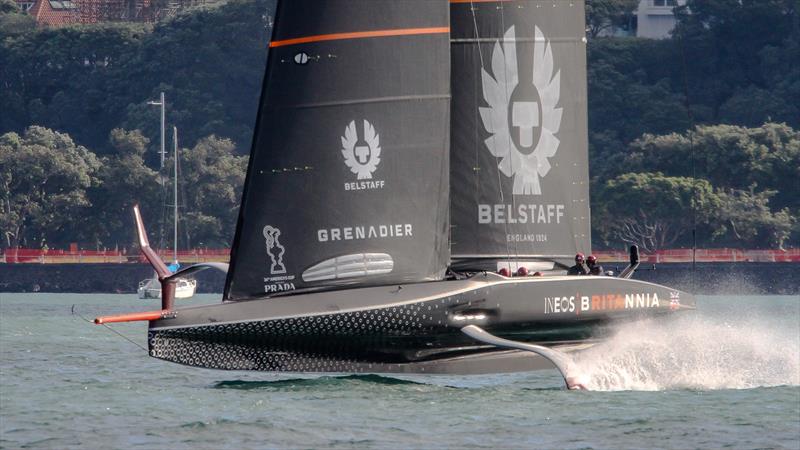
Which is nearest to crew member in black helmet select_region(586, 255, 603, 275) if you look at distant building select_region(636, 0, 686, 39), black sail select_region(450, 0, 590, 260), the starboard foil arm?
black sail select_region(450, 0, 590, 260)

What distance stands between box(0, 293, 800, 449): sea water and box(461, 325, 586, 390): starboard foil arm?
210 mm

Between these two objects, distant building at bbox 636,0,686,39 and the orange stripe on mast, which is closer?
the orange stripe on mast

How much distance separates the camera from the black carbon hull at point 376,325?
82.0 feet

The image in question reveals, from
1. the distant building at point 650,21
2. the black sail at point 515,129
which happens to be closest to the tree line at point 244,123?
the distant building at point 650,21

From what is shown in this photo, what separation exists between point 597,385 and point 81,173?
7744 centimetres

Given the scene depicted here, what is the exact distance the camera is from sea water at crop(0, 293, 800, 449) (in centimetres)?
2114

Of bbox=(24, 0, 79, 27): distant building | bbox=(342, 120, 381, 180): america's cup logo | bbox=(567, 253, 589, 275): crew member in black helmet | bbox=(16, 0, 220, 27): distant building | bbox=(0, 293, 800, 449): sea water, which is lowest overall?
bbox=(0, 293, 800, 449): sea water

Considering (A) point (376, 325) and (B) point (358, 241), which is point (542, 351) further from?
(B) point (358, 241)

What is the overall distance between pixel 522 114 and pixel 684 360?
4546mm

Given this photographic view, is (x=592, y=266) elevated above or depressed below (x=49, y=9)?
below

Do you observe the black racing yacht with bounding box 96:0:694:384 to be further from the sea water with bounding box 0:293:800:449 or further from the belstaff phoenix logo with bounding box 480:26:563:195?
the belstaff phoenix logo with bounding box 480:26:563:195

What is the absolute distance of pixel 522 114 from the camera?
91.0 feet

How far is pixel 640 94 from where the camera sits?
110m

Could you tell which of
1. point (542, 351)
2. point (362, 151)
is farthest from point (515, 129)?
point (542, 351)
